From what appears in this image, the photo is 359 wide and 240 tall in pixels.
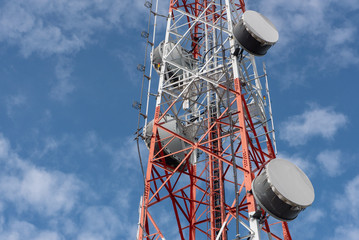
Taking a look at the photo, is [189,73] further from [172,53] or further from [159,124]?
[159,124]

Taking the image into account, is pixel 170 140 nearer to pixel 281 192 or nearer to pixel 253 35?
pixel 253 35

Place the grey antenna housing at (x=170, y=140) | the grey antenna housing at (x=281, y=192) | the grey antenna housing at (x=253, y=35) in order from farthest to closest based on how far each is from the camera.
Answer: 1. the grey antenna housing at (x=170, y=140)
2. the grey antenna housing at (x=253, y=35)
3. the grey antenna housing at (x=281, y=192)

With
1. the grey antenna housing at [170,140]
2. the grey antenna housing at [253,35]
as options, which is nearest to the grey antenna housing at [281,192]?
the grey antenna housing at [170,140]

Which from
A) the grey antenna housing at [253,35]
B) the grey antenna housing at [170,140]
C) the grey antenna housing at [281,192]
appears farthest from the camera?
the grey antenna housing at [170,140]

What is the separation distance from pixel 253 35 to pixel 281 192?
856 centimetres

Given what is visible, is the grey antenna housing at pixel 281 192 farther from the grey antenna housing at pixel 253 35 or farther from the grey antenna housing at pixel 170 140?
the grey antenna housing at pixel 253 35

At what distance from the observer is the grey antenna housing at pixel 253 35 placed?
2216cm

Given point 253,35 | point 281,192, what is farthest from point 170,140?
point 281,192

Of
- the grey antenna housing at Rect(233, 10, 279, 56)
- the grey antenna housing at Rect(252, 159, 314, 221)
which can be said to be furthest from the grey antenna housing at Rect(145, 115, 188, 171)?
the grey antenna housing at Rect(252, 159, 314, 221)

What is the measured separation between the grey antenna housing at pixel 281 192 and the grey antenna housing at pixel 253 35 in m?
6.82

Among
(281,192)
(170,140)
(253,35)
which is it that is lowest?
(281,192)

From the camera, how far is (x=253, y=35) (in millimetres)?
22078

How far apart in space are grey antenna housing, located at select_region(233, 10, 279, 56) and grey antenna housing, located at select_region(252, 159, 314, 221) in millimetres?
6816

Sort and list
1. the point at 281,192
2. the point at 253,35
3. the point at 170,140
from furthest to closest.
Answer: the point at 170,140 < the point at 253,35 < the point at 281,192
